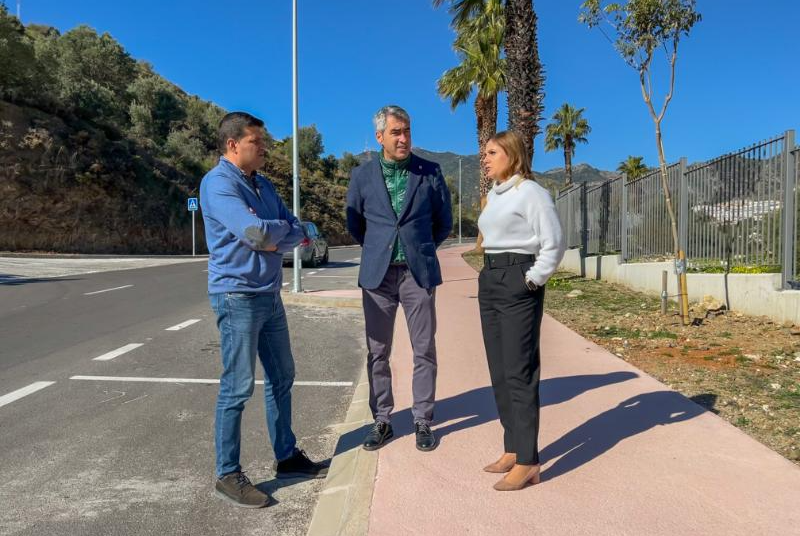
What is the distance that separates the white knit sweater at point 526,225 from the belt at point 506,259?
2 centimetres

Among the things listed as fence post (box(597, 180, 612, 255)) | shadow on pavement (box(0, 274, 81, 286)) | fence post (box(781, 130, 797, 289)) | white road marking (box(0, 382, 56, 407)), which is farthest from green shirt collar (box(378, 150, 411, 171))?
shadow on pavement (box(0, 274, 81, 286))

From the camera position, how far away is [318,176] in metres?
72.9

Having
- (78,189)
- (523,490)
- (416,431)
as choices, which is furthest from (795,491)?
(78,189)

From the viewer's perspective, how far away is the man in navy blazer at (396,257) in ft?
12.1

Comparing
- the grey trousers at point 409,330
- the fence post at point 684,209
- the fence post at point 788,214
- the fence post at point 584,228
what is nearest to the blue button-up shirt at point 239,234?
the grey trousers at point 409,330

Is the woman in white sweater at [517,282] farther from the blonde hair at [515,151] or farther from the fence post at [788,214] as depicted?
the fence post at [788,214]

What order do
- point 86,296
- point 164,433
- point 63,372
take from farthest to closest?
1. point 86,296
2. point 63,372
3. point 164,433

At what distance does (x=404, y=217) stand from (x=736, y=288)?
629 centimetres

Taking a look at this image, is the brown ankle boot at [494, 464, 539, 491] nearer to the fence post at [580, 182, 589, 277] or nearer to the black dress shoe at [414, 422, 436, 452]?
the black dress shoe at [414, 422, 436, 452]

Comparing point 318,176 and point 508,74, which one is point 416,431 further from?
point 318,176

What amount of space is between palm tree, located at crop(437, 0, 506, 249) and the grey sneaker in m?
18.5

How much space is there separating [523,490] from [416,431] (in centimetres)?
86

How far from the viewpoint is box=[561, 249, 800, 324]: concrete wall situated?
7242 millimetres

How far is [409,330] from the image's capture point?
3.74m
